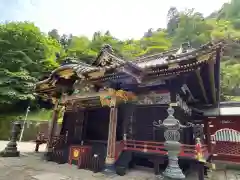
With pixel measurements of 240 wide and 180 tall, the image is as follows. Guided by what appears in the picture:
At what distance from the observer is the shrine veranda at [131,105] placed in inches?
227

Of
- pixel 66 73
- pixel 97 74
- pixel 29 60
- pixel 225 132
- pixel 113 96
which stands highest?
pixel 29 60

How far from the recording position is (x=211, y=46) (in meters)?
4.93

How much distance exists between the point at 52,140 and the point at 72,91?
9.44 feet

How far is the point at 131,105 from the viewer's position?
25.7 feet

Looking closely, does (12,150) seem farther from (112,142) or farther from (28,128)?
(28,128)

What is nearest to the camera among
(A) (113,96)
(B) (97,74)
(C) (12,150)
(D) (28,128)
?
(B) (97,74)

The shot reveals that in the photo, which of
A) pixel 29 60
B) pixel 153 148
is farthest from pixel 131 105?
pixel 29 60

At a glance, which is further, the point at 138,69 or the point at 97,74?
the point at 97,74

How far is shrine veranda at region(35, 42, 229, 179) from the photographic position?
5.77 meters

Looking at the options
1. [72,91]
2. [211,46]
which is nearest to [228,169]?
[211,46]

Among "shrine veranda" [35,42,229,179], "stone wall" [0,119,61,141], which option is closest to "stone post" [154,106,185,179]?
"shrine veranda" [35,42,229,179]

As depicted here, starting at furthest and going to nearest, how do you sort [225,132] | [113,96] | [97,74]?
[225,132], [113,96], [97,74]

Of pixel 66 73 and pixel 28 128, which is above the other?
pixel 66 73

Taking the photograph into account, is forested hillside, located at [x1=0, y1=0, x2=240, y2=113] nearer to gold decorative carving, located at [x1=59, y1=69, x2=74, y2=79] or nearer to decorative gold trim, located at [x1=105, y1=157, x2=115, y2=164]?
gold decorative carving, located at [x1=59, y1=69, x2=74, y2=79]
